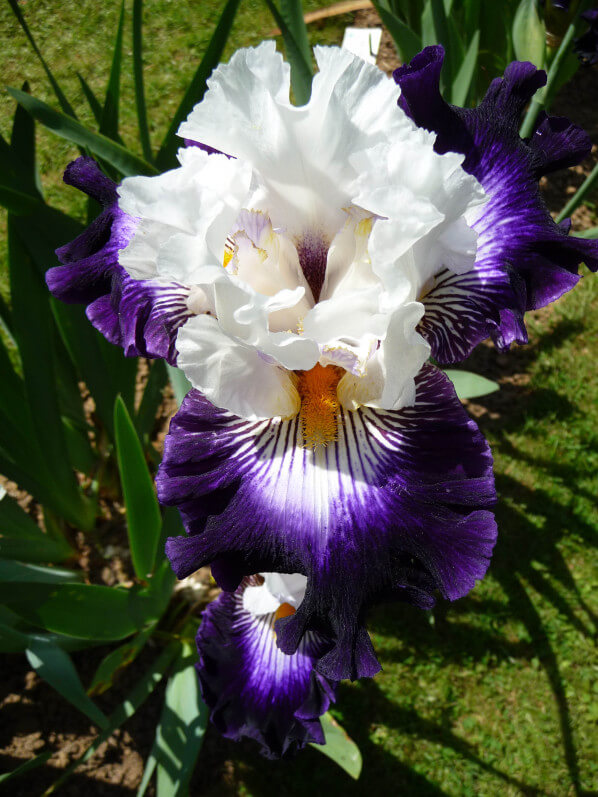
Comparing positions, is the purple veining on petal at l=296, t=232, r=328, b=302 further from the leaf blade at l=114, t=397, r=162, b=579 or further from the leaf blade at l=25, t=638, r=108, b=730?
the leaf blade at l=25, t=638, r=108, b=730

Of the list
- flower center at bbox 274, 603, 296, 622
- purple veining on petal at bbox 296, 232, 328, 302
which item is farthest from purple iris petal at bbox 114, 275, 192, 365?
flower center at bbox 274, 603, 296, 622

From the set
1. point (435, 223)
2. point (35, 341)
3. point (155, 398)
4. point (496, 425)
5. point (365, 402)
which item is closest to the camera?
point (435, 223)

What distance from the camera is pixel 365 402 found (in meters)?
1.25

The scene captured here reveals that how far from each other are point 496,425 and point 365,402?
1.84m

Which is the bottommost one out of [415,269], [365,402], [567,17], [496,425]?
[496,425]

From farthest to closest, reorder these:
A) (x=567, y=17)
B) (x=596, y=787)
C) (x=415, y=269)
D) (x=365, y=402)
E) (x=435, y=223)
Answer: (x=596, y=787) → (x=567, y=17) → (x=365, y=402) → (x=415, y=269) → (x=435, y=223)

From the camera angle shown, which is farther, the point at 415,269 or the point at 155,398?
the point at 155,398

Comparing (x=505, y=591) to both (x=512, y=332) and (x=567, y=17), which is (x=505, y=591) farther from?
(x=567, y=17)

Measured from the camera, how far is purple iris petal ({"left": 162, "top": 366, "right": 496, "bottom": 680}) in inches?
45.3

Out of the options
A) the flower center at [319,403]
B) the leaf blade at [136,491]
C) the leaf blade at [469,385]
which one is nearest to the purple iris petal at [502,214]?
the flower center at [319,403]

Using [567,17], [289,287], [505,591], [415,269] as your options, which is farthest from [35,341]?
[505,591]

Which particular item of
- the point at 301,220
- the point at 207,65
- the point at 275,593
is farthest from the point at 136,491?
the point at 207,65

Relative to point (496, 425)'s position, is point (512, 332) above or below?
above

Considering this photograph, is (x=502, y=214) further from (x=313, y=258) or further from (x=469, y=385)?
(x=469, y=385)
